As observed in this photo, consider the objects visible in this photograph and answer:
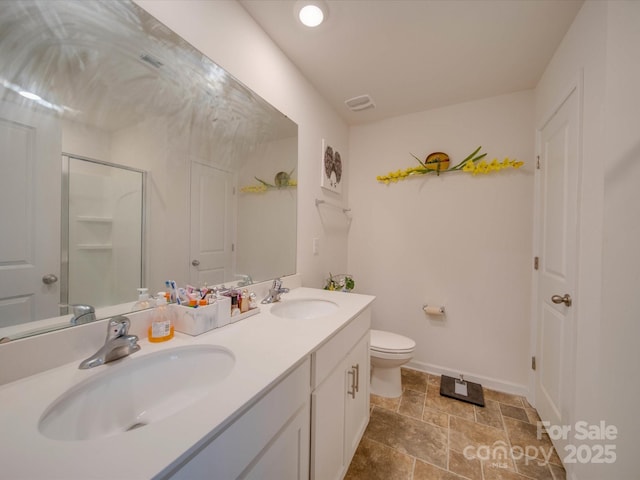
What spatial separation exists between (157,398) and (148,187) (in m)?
0.72

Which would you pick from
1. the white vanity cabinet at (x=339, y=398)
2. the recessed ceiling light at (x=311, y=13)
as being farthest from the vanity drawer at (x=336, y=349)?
the recessed ceiling light at (x=311, y=13)

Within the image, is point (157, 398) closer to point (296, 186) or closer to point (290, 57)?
point (296, 186)

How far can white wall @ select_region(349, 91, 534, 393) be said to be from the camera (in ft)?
6.28

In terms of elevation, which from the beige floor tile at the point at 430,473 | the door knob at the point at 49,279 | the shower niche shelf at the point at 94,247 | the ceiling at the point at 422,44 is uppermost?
the ceiling at the point at 422,44

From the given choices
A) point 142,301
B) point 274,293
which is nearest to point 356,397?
point 274,293

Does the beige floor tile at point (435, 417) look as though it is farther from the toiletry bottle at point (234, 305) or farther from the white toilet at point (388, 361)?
the toiletry bottle at point (234, 305)

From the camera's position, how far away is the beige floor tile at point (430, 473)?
1221 millimetres

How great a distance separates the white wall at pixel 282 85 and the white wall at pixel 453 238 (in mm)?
346

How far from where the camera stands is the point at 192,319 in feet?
2.88

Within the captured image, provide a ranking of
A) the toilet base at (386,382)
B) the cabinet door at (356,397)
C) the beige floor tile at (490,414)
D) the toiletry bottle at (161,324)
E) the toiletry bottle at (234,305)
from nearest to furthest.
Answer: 1. the toiletry bottle at (161,324)
2. the toiletry bottle at (234,305)
3. the cabinet door at (356,397)
4. the beige floor tile at (490,414)
5. the toilet base at (386,382)

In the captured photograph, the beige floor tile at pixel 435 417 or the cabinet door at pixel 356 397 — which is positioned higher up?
the cabinet door at pixel 356 397

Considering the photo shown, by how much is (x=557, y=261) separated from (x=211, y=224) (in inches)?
77.7

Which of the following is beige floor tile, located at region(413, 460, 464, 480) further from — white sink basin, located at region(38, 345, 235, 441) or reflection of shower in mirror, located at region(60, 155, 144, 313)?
reflection of shower in mirror, located at region(60, 155, 144, 313)

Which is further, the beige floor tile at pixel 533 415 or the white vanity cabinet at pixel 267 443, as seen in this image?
the beige floor tile at pixel 533 415
